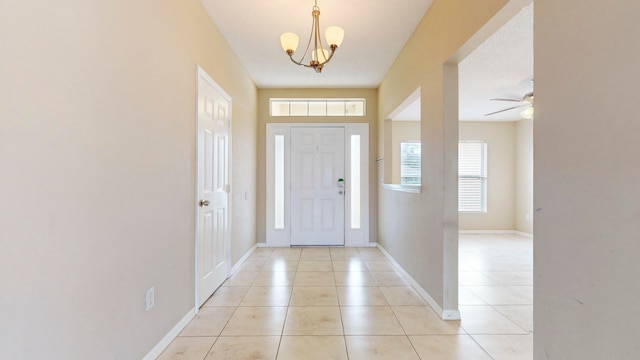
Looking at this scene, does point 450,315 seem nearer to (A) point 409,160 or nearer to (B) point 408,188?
(B) point 408,188

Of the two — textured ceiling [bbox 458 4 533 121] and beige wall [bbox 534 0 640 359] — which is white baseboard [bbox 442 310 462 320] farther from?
textured ceiling [bbox 458 4 533 121]

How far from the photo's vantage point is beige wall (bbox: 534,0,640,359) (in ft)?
2.89

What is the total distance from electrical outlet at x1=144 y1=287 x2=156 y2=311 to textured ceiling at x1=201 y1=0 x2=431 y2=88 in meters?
2.30

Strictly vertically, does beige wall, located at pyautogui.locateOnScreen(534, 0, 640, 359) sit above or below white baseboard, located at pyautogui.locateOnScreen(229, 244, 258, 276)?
above

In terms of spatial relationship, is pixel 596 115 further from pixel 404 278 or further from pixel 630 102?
pixel 404 278

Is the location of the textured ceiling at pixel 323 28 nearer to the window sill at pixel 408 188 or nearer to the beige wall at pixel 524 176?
the window sill at pixel 408 188

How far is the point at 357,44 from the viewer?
3121 millimetres

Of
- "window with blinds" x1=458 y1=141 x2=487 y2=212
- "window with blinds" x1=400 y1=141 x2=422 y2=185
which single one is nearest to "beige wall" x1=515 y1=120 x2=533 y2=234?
"window with blinds" x1=458 y1=141 x2=487 y2=212

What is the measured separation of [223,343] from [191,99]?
1.81 m

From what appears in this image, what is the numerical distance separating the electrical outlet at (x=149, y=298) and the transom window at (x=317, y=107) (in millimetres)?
3447

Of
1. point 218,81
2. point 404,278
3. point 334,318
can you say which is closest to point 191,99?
point 218,81

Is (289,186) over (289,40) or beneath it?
beneath

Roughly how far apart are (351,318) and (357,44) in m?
2.77

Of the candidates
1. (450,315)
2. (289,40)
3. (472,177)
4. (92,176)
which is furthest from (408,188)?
(472,177)
